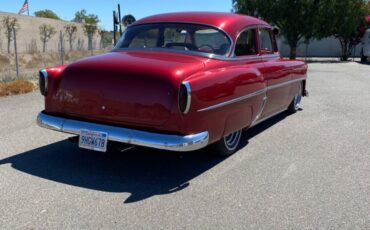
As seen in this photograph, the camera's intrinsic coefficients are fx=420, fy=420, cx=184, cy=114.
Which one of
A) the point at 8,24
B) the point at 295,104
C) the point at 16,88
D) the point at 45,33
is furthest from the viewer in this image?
the point at 45,33

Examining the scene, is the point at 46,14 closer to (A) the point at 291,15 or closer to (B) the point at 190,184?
(A) the point at 291,15

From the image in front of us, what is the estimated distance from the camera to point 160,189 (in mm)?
4062

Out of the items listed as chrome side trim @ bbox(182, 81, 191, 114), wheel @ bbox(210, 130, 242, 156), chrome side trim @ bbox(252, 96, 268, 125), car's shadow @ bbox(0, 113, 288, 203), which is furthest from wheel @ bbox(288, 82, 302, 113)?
chrome side trim @ bbox(182, 81, 191, 114)

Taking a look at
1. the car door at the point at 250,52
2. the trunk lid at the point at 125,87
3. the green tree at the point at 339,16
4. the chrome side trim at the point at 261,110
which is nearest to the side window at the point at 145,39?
the trunk lid at the point at 125,87

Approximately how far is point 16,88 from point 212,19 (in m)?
6.52

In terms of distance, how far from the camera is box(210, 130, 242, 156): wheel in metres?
4.91

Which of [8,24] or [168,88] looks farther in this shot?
[8,24]

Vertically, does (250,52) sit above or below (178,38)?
below

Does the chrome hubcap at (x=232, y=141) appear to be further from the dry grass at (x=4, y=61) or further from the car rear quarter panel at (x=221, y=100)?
the dry grass at (x=4, y=61)

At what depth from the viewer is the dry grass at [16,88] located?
32.1ft

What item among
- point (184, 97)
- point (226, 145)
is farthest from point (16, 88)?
point (184, 97)

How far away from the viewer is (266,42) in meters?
6.51

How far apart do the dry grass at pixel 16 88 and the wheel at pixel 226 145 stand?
6.58m

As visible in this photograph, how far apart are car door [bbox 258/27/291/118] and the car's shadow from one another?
1358mm
